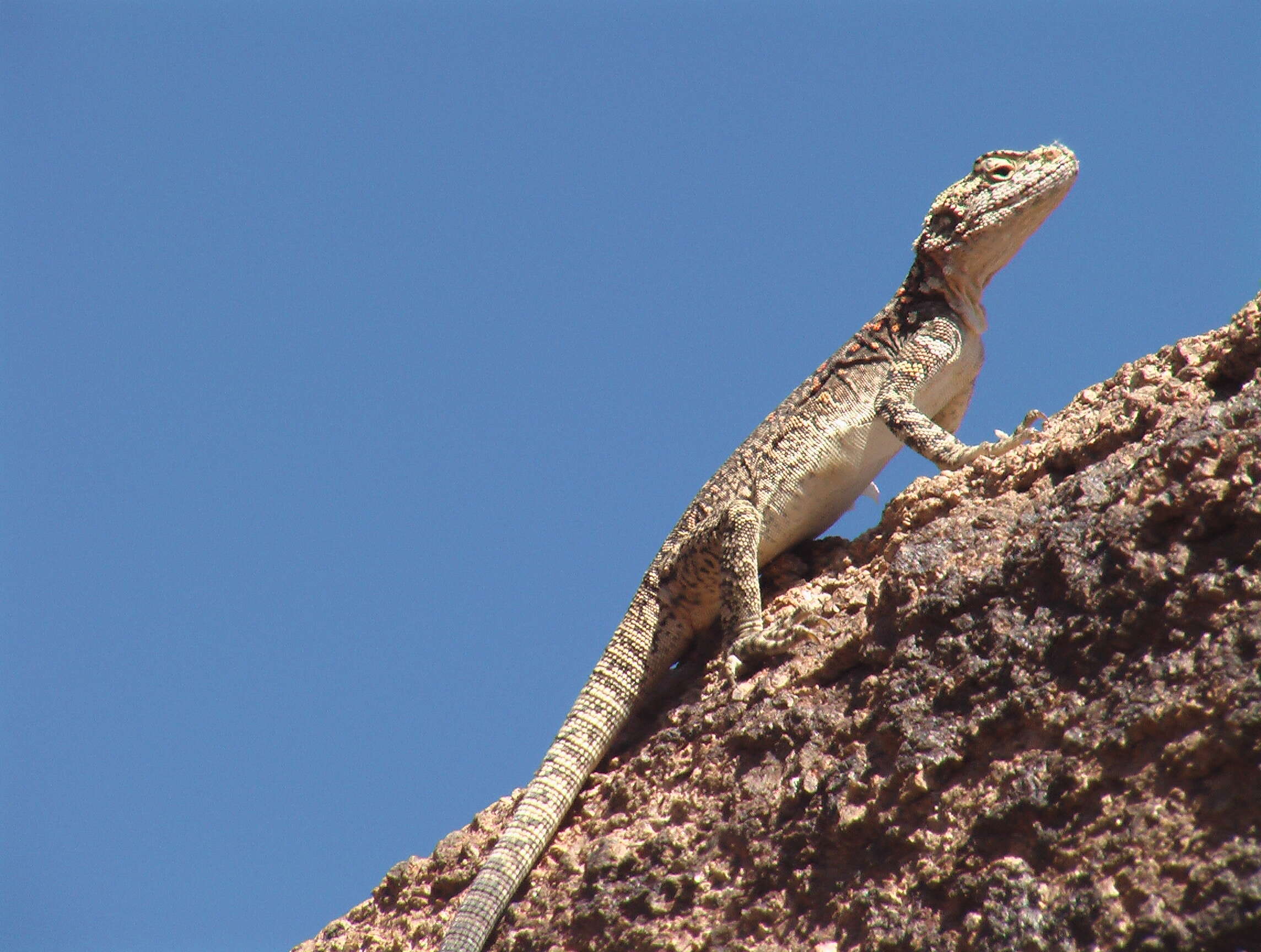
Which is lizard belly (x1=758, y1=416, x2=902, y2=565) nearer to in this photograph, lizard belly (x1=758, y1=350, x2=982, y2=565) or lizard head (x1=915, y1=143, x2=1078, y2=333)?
lizard belly (x1=758, y1=350, x2=982, y2=565)

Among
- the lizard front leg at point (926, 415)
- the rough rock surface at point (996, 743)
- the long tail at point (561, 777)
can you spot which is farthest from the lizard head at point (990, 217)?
the long tail at point (561, 777)

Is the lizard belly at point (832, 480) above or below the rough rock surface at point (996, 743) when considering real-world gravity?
above

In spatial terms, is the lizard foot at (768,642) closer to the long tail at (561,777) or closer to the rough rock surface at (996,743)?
the rough rock surface at (996,743)

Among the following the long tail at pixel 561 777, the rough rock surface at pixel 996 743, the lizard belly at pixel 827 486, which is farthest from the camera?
the lizard belly at pixel 827 486

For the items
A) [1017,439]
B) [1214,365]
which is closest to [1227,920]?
[1214,365]

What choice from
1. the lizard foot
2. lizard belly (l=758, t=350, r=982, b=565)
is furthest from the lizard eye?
the lizard foot

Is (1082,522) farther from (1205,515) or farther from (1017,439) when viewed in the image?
(1017,439)

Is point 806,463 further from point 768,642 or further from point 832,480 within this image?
point 768,642
